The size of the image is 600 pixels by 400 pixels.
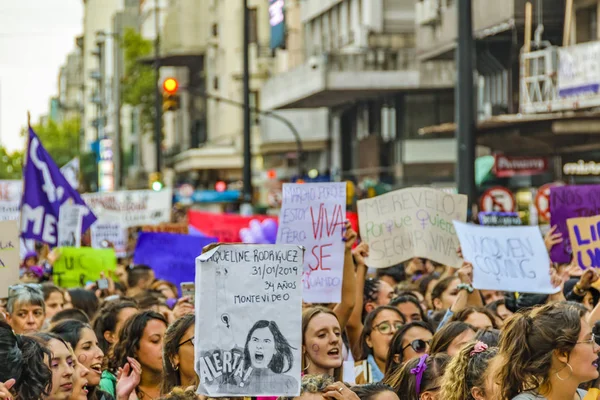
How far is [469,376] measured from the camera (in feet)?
20.9

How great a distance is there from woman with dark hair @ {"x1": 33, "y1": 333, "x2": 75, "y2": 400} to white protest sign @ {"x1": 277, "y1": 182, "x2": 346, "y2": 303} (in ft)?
9.17

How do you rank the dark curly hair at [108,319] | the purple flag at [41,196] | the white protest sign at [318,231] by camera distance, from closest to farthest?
the dark curly hair at [108,319] < the white protest sign at [318,231] < the purple flag at [41,196]

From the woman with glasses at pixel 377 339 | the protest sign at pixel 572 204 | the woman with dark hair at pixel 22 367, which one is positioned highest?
the protest sign at pixel 572 204

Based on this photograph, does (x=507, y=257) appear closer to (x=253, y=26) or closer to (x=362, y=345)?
(x=362, y=345)

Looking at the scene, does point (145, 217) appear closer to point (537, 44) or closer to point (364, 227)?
point (537, 44)

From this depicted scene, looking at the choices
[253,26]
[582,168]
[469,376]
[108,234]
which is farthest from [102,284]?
[253,26]

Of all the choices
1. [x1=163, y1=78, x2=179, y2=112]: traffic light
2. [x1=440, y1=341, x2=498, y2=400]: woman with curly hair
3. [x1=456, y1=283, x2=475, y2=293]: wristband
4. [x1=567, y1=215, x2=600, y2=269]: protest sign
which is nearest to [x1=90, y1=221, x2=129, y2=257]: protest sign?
[x1=163, y1=78, x2=179, y2=112]: traffic light

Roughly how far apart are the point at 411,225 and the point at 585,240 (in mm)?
1373

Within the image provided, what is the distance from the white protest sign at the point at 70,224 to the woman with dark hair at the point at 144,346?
27.0 feet

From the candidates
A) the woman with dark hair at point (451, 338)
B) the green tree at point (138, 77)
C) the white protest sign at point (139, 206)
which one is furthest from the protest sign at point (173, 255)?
the green tree at point (138, 77)

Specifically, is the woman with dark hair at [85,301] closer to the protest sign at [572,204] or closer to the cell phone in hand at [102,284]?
the cell phone in hand at [102,284]

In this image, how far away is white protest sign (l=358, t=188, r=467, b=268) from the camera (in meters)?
11.0

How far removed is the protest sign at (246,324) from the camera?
5812 millimetres

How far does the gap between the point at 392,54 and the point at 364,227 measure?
3070 cm
